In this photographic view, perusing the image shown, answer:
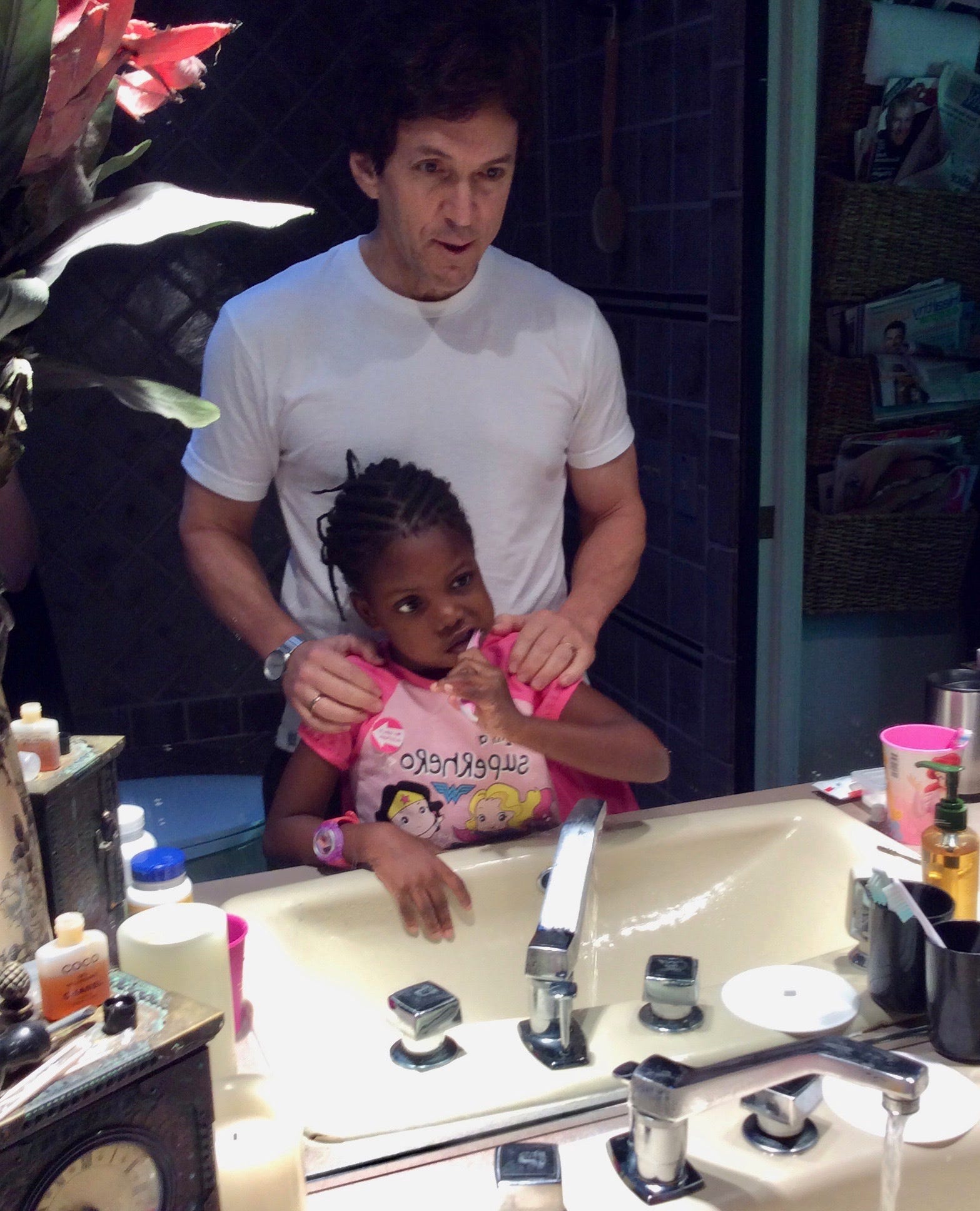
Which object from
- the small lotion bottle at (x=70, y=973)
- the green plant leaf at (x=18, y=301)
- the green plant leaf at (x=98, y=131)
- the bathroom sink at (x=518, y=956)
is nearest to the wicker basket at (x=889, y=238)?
the bathroom sink at (x=518, y=956)

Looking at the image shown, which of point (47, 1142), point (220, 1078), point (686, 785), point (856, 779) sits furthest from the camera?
point (686, 785)

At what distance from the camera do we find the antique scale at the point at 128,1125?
0.52 metres

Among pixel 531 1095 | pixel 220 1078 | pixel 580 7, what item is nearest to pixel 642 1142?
pixel 531 1095

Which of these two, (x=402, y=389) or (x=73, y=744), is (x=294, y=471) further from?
(x=73, y=744)

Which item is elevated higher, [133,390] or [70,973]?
[133,390]

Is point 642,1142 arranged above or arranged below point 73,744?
below

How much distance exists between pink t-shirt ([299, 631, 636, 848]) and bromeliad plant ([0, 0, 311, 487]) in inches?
17.1

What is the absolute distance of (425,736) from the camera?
106 cm

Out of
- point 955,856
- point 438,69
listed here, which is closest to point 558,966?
point 955,856

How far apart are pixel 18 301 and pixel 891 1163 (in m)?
0.67

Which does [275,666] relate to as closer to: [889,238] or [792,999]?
[792,999]

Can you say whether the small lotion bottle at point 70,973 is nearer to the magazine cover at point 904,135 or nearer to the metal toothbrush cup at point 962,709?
the metal toothbrush cup at point 962,709

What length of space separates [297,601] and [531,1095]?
1.60 ft

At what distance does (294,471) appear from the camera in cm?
105
